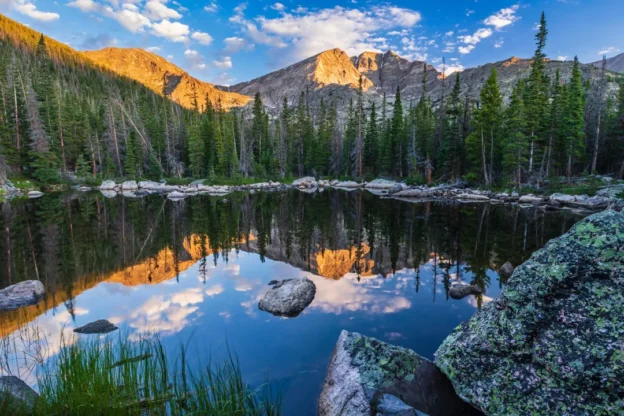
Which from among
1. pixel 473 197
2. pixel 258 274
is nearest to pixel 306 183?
pixel 473 197

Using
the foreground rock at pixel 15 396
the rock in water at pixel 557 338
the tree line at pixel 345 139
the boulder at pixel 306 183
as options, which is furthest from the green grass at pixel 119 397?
the boulder at pixel 306 183

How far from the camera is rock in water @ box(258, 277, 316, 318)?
34.3 ft

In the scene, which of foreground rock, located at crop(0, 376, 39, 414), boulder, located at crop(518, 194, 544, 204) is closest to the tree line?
boulder, located at crop(518, 194, 544, 204)

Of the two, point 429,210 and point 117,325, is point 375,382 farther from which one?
point 429,210

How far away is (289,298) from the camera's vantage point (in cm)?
1079

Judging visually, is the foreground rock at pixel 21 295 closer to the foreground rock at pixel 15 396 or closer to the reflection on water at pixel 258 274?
the reflection on water at pixel 258 274

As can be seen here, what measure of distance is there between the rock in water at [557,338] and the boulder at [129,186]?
209ft

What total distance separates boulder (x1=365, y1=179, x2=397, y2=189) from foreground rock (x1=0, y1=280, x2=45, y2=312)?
52300 mm

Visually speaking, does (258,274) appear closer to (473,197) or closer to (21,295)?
(21,295)

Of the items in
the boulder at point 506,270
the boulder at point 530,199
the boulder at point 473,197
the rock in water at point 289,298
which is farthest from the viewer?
the boulder at point 473,197

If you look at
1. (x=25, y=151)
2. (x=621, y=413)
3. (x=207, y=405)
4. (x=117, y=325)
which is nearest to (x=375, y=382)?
(x=207, y=405)

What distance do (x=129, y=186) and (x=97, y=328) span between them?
56881 millimetres

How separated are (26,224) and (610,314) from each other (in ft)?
103

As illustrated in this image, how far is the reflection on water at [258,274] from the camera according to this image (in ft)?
27.8
